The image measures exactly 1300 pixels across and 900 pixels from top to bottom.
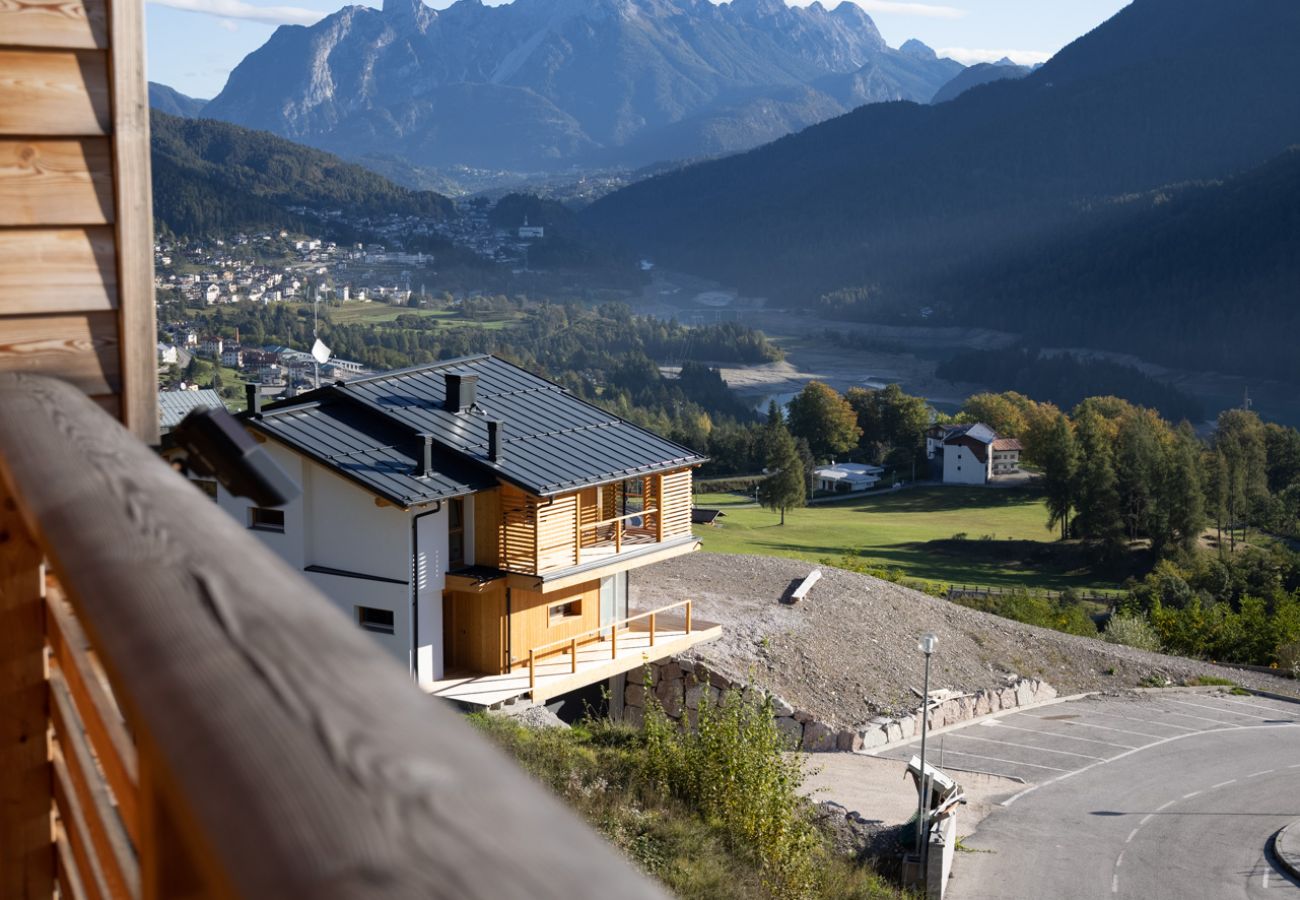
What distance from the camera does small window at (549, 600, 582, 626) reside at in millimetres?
16281

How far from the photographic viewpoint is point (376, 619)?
15.2 metres

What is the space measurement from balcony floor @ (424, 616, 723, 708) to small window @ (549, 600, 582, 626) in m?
0.41

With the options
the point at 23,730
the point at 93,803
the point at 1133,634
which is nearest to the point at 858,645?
the point at 1133,634

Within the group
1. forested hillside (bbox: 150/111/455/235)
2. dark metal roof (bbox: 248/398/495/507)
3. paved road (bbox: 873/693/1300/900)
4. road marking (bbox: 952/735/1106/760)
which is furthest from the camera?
forested hillside (bbox: 150/111/455/235)

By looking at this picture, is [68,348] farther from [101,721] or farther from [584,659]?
[584,659]

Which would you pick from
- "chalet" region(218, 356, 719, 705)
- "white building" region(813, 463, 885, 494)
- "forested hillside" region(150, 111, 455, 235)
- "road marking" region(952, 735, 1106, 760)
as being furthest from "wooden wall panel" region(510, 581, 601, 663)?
"forested hillside" region(150, 111, 455, 235)

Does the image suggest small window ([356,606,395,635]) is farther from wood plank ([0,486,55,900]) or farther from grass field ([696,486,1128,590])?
grass field ([696,486,1128,590])

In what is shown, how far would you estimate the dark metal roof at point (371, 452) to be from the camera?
14.7 metres

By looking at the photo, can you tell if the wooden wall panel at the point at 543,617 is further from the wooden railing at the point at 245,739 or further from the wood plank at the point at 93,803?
the wooden railing at the point at 245,739

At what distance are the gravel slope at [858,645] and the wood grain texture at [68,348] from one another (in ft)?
48.9

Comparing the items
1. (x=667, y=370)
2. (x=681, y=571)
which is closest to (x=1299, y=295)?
(x=667, y=370)

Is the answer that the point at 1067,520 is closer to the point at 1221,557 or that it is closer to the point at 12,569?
the point at 1221,557

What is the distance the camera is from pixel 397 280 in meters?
158

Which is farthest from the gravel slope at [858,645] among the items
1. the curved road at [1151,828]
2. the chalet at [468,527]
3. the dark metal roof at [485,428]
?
the dark metal roof at [485,428]
